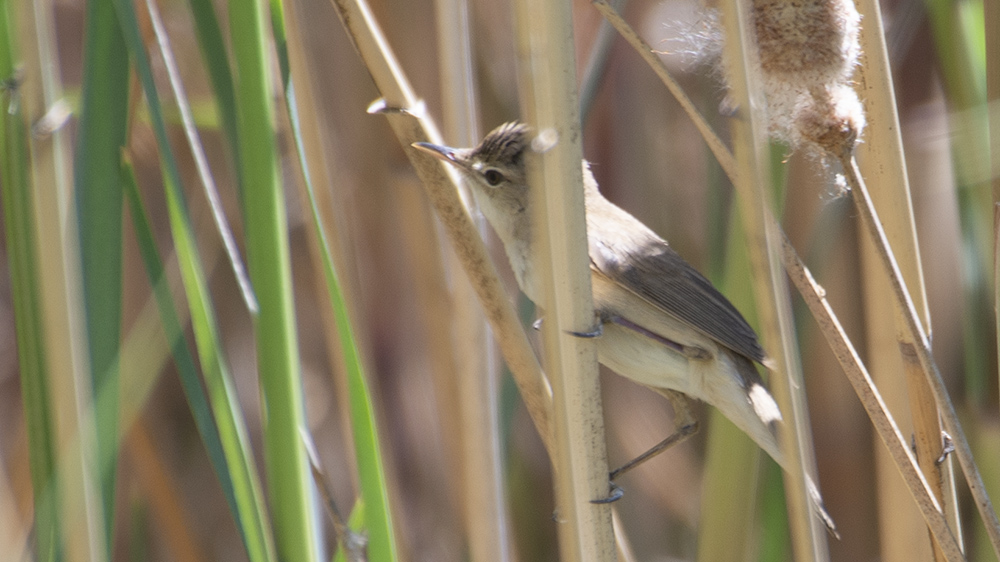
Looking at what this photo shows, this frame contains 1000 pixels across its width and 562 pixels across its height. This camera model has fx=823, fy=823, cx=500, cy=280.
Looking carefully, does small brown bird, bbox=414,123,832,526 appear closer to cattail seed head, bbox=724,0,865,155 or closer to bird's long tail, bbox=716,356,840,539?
bird's long tail, bbox=716,356,840,539

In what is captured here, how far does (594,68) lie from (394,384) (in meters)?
1.00

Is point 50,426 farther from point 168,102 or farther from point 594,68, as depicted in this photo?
point 168,102

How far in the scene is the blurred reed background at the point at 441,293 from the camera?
5.29 ft

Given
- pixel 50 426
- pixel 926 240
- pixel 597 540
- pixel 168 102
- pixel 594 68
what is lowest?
pixel 597 540

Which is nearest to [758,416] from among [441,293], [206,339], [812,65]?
[812,65]

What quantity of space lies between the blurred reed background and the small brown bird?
0.17 metres

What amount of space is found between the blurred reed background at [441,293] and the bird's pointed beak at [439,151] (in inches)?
11.9

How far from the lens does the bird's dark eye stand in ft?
4.26

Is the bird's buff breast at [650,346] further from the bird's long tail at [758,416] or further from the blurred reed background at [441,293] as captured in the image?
the blurred reed background at [441,293]

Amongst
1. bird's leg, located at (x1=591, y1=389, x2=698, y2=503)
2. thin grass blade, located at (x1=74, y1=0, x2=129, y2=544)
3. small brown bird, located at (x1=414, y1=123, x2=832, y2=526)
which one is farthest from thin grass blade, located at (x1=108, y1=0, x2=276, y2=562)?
bird's leg, located at (x1=591, y1=389, x2=698, y2=503)

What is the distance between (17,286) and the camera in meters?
0.91

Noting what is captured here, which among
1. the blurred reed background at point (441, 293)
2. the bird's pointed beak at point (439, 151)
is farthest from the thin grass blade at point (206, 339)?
the blurred reed background at point (441, 293)

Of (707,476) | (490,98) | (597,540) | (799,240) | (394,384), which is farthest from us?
(394,384)

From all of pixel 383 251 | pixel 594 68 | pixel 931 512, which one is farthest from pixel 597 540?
pixel 383 251
